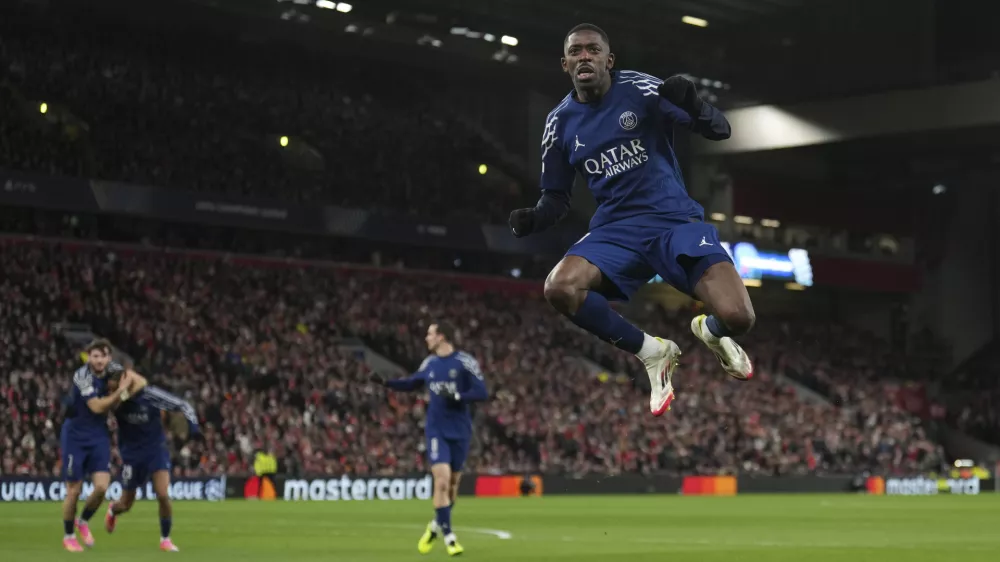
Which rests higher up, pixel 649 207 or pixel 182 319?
pixel 182 319

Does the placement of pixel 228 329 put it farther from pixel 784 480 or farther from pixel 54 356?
pixel 784 480

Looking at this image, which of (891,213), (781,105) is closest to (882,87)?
(781,105)

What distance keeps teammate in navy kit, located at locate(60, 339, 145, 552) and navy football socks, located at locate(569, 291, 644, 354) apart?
869cm

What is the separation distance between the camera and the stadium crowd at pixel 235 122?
41562mm

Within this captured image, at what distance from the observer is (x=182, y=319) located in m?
40.3

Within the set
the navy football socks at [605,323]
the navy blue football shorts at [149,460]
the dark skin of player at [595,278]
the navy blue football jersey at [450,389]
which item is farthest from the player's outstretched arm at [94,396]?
the dark skin of player at [595,278]

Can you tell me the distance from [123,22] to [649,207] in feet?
129

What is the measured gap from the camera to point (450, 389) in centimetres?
1814

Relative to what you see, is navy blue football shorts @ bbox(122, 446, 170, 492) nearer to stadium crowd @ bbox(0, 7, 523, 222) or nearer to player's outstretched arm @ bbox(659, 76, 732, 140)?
player's outstretched arm @ bbox(659, 76, 732, 140)

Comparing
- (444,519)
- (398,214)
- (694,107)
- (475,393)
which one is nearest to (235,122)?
(398,214)

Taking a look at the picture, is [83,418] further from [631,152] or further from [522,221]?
[631,152]

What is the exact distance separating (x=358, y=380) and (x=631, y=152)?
3158cm

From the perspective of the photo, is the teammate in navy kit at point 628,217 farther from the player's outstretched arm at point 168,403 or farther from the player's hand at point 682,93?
the player's outstretched arm at point 168,403

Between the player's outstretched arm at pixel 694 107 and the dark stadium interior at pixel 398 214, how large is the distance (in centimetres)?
2558
